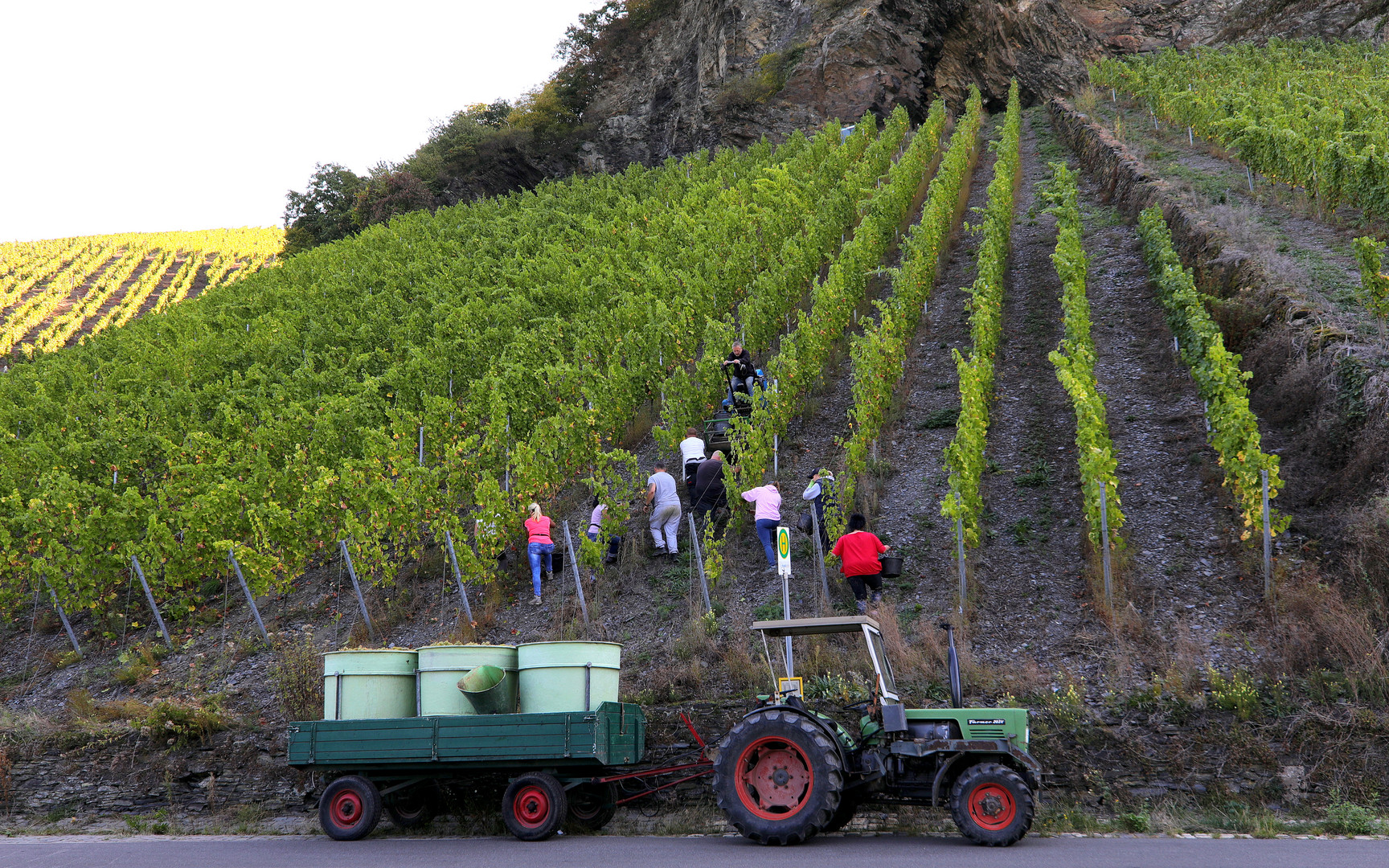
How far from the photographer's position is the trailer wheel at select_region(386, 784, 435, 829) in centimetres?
784

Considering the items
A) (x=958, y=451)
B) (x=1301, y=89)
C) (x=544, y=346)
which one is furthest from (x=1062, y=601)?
(x=1301, y=89)

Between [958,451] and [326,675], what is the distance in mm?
6435

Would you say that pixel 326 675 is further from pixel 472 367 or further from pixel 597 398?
pixel 472 367

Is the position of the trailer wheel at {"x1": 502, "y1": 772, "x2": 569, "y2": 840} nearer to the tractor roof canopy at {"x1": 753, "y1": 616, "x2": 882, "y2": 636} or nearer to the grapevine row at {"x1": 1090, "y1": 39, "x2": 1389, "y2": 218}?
the tractor roof canopy at {"x1": 753, "y1": 616, "x2": 882, "y2": 636}

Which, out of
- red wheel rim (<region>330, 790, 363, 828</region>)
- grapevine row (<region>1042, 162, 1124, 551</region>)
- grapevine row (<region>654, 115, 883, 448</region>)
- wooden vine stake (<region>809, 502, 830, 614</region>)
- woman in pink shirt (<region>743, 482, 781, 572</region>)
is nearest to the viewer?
red wheel rim (<region>330, 790, 363, 828</region>)

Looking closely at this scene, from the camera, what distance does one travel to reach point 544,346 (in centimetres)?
1644

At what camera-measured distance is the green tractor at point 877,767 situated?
6.27m

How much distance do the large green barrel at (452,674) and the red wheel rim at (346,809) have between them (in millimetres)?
839

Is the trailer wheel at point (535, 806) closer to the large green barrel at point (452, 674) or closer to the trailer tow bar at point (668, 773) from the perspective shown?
the trailer tow bar at point (668, 773)

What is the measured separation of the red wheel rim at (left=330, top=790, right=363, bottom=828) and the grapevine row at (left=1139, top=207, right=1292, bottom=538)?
324 inches

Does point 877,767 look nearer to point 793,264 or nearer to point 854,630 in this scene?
point 854,630

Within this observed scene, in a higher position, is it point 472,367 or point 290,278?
point 290,278

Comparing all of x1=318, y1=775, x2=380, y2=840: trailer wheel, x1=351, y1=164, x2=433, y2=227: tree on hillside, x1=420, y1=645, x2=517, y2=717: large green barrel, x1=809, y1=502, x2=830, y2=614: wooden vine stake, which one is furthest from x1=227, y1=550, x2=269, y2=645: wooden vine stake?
x1=351, y1=164, x2=433, y2=227: tree on hillside

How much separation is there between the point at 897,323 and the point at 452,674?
9780mm
